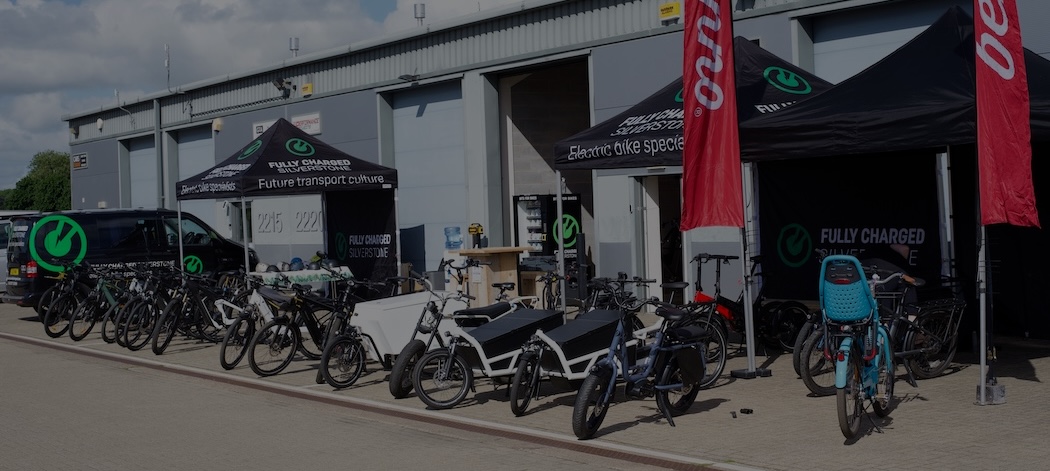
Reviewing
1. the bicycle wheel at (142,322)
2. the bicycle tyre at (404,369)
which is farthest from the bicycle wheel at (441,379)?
the bicycle wheel at (142,322)

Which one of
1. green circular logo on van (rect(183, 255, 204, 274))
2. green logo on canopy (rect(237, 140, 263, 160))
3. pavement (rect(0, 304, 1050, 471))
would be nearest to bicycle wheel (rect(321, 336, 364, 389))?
pavement (rect(0, 304, 1050, 471))

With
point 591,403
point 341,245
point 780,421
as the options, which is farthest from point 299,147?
point 780,421

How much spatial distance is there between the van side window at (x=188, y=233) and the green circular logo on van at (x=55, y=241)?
59.0 inches

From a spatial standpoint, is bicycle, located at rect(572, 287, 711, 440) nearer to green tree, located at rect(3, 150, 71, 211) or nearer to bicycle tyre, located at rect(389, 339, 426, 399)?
bicycle tyre, located at rect(389, 339, 426, 399)

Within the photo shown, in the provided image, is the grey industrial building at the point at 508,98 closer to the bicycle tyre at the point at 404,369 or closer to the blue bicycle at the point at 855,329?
the blue bicycle at the point at 855,329

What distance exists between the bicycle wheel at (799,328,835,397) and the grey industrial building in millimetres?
5804

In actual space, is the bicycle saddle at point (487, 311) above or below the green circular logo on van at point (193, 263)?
below

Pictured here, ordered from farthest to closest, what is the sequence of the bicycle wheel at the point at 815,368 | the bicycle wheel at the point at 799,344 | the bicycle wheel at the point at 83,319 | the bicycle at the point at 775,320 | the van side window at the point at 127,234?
the van side window at the point at 127,234 < the bicycle wheel at the point at 83,319 < the bicycle at the point at 775,320 < the bicycle wheel at the point at 799,344 < the bicycle wheel at the point at 815,368

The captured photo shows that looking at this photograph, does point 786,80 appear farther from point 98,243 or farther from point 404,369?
point 98,243

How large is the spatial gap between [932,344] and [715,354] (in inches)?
76.3

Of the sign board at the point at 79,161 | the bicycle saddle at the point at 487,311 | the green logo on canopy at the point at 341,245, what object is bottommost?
the bicycle saddle at the point at 487,311

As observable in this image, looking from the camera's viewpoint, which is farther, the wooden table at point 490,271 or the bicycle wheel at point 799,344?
the wooden table at point 490,271

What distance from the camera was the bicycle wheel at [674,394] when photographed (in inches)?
356

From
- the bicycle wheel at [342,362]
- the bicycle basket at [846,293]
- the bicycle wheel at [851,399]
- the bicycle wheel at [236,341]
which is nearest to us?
the bicycle wheel at [851,399]
